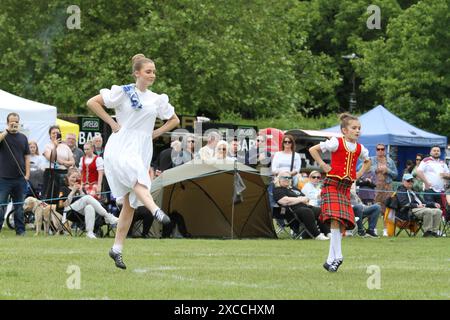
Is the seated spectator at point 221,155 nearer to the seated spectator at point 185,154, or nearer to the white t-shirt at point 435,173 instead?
the seated spectator at point 185,154

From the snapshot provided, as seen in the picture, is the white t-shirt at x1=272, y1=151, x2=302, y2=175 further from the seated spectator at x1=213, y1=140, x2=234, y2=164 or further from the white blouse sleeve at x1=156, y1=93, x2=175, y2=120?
the white blouse sleeve at x1=156, y1=93, x2=175, y2=120

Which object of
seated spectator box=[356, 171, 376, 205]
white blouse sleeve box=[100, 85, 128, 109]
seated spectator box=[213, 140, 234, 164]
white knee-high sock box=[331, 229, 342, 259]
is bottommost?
seated spectator box=[356, 171, 376, 205]

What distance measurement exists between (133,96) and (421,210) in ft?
35.3

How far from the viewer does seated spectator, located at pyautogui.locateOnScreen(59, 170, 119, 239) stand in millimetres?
18500

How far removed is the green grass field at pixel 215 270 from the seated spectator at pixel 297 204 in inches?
71.5

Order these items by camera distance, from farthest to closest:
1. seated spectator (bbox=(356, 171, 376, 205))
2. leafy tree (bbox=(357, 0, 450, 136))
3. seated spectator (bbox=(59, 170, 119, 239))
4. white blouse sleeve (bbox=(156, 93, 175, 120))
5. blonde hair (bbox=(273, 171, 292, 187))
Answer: leafy tree (bbox=(357, 0, 450, 136))
seated spectator (bbox=(356, 171, 376, 205))
blonde hair (bbox=(273, 171, 292, 187))
seated spectator (bbox=(59, 170, 119, 239))
white blouse sleeve (bbox=(156, 93, 175, 120))

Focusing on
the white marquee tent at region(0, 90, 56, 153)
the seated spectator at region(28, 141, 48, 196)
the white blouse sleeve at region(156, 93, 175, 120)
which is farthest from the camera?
the white marquee tent at region(0, 90, 56, 153)

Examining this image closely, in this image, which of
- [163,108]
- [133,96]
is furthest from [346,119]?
[133,96]

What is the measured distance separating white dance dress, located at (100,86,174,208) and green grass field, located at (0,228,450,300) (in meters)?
0.84

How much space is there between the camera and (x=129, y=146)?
35.9 ft

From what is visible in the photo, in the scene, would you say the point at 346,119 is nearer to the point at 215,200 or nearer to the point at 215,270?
the point at 215,270

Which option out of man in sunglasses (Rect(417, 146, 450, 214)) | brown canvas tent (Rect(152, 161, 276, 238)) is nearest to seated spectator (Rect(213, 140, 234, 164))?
brown canvas tent (Rect(152, 161, 276, 238))

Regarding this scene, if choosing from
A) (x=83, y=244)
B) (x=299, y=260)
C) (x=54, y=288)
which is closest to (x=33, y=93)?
(x=83, y=244)

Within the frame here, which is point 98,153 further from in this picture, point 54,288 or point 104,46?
point 104,46
